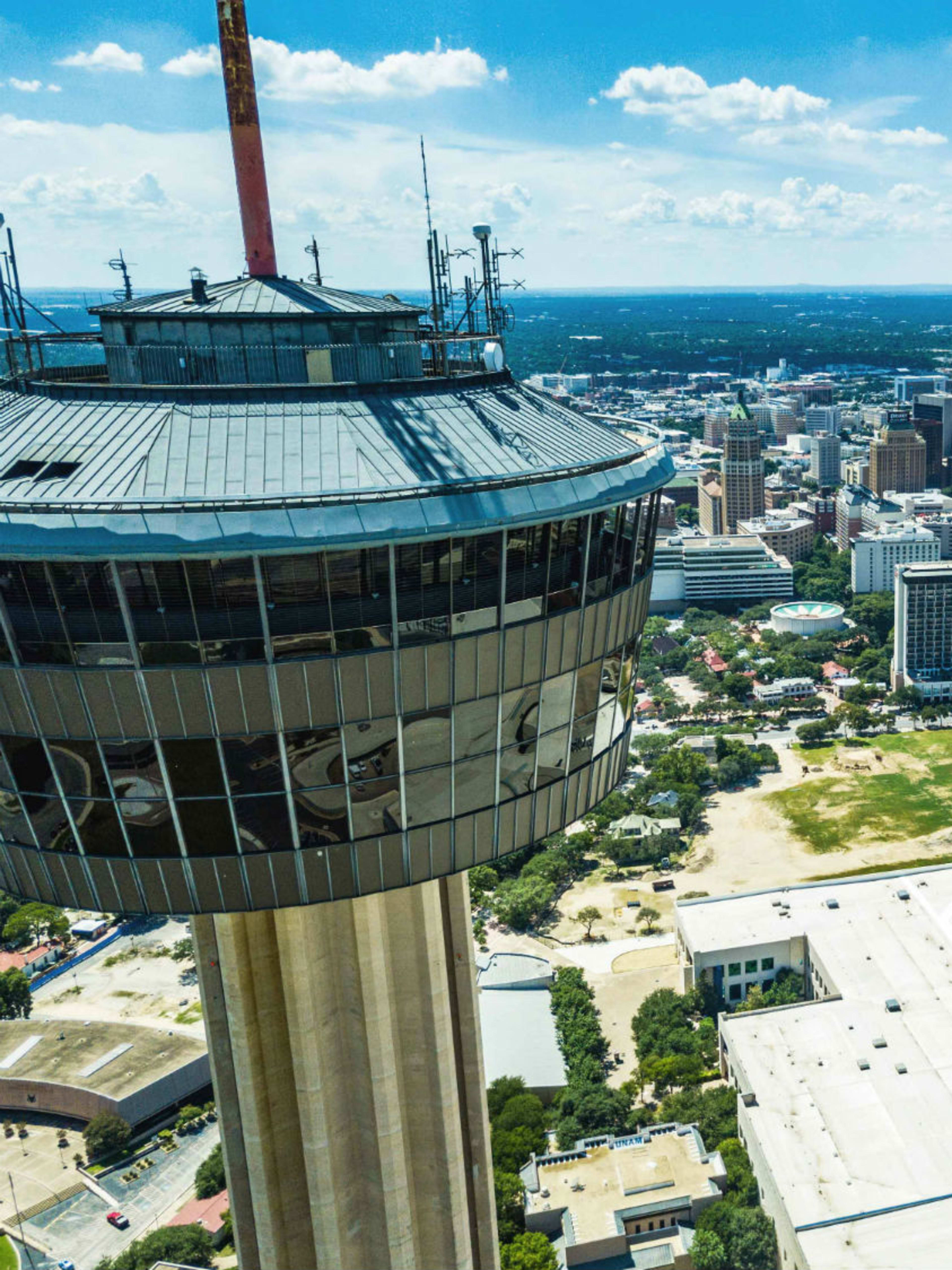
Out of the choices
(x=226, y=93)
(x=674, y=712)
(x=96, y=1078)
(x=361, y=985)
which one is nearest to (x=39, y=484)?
(x=226, y=93)

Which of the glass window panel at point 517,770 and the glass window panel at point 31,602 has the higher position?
the glass window panel at point 31,602

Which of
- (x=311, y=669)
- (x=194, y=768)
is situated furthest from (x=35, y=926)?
(x=311, y=669)

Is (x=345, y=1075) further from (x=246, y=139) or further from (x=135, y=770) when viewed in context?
(x=246, y=139)

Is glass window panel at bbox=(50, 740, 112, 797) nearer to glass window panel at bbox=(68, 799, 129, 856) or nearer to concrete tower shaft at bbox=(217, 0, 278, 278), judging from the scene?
glass window panel at bbox=(68, 799, 129, 856)

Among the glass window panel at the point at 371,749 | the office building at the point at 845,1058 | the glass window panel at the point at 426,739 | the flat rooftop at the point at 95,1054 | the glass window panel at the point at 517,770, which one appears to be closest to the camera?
the glass window panel at the point at 371,749

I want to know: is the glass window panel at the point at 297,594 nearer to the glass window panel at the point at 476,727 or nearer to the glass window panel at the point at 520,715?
the glass window panel at the point at 476,727

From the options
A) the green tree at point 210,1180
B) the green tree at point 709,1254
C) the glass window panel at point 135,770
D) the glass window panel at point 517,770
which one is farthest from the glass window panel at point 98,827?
the green tree at point 210,1180

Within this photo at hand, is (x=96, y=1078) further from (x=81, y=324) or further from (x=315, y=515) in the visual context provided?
(x=315, y=515)
